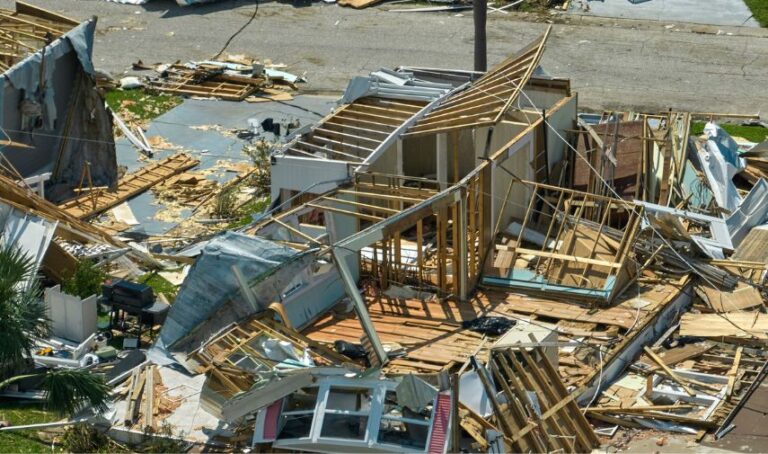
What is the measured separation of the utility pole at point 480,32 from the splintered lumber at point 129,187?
21.6 feet

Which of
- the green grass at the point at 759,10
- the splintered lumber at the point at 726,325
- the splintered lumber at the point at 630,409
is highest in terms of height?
the green grass at the point at 759,10

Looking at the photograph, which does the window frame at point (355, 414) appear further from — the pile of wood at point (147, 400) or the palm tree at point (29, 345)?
the palm tree at point (29, 345)

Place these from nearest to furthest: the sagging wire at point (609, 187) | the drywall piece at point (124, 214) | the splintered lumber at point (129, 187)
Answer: the sagging wire at point (609, 187) → the drywall piece at point (124, 214) → the splintered lumber at point (129, 187)

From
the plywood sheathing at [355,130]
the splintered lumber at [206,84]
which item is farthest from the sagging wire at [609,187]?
the splintered lumber at [206,84]

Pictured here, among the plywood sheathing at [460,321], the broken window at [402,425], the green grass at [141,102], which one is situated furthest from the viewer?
the green grass at [141,102]

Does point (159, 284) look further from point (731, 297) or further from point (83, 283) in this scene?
point (731, 297)

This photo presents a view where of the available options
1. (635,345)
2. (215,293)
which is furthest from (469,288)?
(215,293)

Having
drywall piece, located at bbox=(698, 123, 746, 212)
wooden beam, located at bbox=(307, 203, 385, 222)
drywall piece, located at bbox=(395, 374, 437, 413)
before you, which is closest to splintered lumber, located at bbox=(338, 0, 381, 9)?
drywall piece, located at bbox=(698, 123, 746, 212)

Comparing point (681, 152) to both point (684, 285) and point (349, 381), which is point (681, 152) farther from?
point (349, 381)

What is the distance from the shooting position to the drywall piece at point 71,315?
21094mm

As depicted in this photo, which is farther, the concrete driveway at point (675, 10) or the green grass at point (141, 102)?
the concrete driveway at point (675, 10)

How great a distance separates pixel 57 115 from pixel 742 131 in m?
14.7

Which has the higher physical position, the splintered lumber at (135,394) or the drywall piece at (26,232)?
the drywall piece at (26,232)

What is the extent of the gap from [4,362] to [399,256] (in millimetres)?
6683
